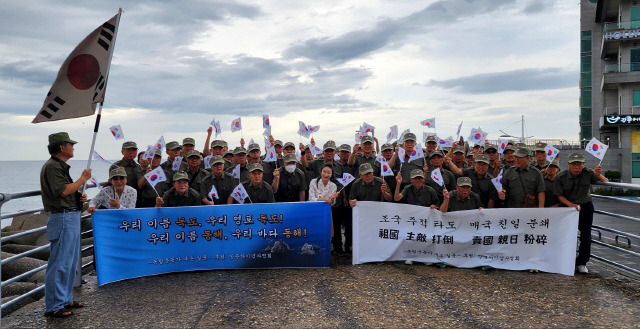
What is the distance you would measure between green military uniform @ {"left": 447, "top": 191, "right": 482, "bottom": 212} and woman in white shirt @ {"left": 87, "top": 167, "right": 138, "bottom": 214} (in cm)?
519

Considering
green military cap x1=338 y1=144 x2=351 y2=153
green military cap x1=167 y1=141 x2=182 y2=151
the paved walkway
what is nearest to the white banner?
the paved walkway

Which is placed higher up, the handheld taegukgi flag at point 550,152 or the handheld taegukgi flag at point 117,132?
the handheld taegukgi flag at point 117,132

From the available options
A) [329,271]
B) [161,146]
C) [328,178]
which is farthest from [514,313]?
[161,146]

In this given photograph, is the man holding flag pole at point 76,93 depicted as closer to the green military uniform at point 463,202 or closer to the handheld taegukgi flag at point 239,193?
the handheld taegukgi flag at point 239,193

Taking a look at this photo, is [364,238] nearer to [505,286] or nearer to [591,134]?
[505,286]

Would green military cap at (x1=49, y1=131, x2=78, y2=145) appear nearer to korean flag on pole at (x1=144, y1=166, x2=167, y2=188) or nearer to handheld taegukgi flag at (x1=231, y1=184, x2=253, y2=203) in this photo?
korean flag on pole at (x1=144, y1=166, x2=167, y2=188)

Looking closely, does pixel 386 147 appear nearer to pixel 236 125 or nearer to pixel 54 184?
pixel 236 125

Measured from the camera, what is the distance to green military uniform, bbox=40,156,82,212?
18.9ft

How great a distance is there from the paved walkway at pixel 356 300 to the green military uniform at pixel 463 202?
1.04m

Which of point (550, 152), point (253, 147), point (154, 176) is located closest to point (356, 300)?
point (154, 176)

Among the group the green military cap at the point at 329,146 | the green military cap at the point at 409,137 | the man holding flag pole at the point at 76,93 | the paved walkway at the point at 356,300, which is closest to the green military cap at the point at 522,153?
the paved walkway at the point at 356,300

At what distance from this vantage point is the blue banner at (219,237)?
24.9 feet

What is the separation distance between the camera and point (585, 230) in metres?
7.82

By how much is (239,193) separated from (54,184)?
10.4 feet
